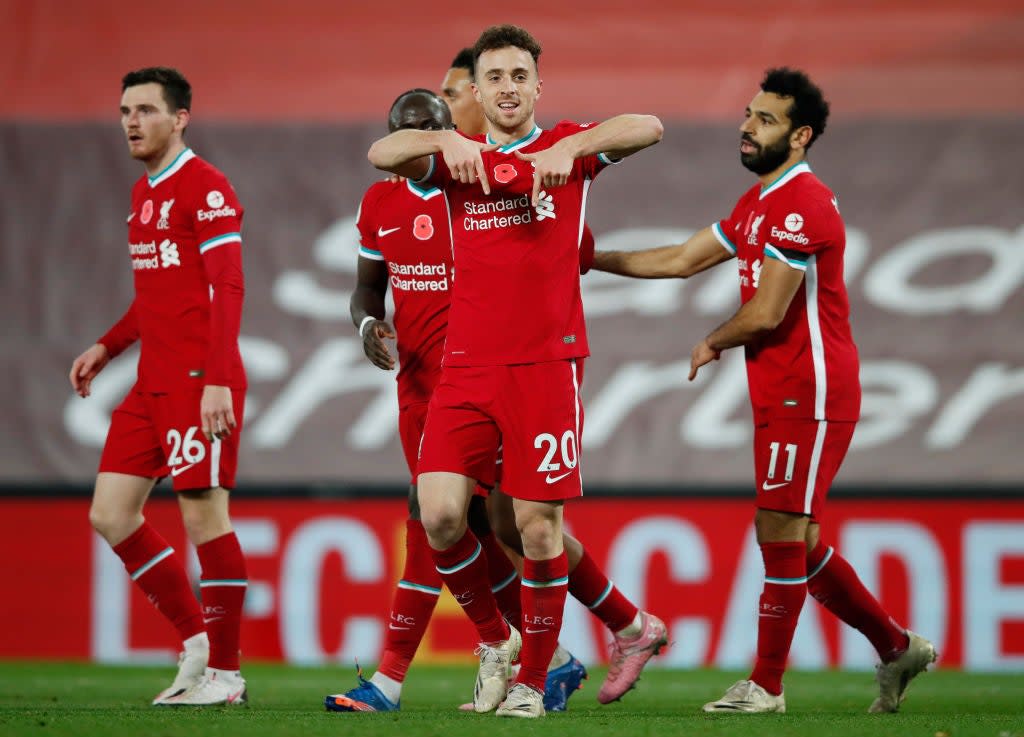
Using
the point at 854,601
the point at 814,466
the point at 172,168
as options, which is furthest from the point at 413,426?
the point at 854,601

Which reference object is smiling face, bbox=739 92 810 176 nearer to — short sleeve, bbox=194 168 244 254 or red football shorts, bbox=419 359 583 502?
red football shorts, bbox=419 359 583 502

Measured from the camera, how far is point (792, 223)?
5066mm

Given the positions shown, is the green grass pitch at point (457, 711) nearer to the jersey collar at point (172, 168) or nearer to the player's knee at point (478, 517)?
the player's knee at point (478, 517)

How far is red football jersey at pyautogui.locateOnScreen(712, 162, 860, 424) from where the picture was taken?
5.08 meters

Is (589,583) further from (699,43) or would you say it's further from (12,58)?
(12,58)

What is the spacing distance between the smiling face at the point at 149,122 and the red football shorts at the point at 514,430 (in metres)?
1.67

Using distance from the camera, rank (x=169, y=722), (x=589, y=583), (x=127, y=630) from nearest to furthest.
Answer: (x=169, y=722)
(x=589, y=583)
(x=127, y=630)

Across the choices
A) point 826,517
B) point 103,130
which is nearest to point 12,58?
point 103,130

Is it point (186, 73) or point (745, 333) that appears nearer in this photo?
point (745, 333)

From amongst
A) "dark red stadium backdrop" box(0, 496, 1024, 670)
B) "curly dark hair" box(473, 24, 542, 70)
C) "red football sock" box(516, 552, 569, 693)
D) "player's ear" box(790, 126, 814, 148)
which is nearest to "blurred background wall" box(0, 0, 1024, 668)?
"dark red stadium backdrop" box(0, 496, 1024, 670)

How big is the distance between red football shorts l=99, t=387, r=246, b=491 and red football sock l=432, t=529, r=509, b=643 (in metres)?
0.93

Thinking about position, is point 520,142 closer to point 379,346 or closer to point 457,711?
point 379,346

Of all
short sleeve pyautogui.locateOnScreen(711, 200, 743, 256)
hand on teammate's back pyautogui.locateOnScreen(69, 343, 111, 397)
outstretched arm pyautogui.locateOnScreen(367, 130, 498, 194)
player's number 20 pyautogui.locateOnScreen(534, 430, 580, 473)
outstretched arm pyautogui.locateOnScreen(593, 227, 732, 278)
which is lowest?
player's number 20 pyautogui.locateOnScreen(534, 430, 580, 473)

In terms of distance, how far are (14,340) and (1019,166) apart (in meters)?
5.97
